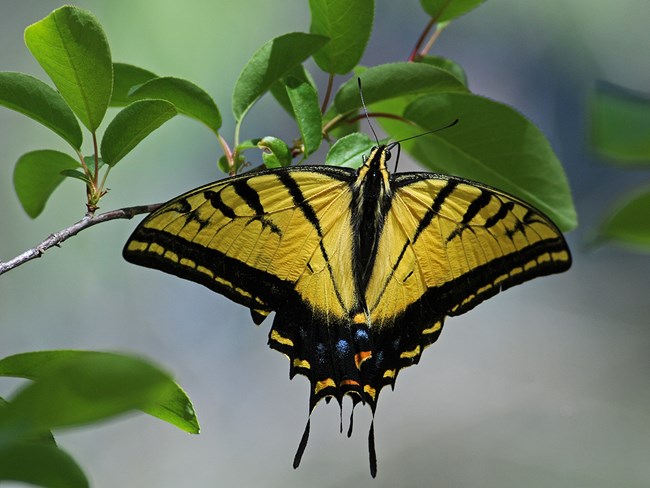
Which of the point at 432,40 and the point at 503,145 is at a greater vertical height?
the point at 432,40

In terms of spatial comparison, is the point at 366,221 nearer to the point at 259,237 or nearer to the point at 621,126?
the point at 259,237

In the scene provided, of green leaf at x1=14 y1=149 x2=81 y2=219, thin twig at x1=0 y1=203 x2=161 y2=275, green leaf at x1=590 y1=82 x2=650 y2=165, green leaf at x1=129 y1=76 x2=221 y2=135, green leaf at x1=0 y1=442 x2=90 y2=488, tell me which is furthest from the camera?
green leaf at x1=14 y1=149 x2=81 y2=219

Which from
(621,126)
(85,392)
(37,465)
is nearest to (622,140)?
(621,126)

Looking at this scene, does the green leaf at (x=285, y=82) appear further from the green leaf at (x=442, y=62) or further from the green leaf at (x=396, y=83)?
the green leaf at (x=442, y=62)

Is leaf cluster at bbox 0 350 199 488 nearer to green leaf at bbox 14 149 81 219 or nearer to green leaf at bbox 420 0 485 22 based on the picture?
green leaf at bbox 14 149 81 219

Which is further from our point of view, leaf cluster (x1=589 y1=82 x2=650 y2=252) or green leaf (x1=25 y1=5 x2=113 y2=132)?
green leaf (x1=25 y1=5 x2=113 y2=132)

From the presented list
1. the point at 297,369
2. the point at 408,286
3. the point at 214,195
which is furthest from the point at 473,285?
the point at 214,195

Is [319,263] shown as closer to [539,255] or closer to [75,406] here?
[539,255]

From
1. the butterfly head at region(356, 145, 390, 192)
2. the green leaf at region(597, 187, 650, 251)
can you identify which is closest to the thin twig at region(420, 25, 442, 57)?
the butterfly head at region(356, 145, 390, 192)
